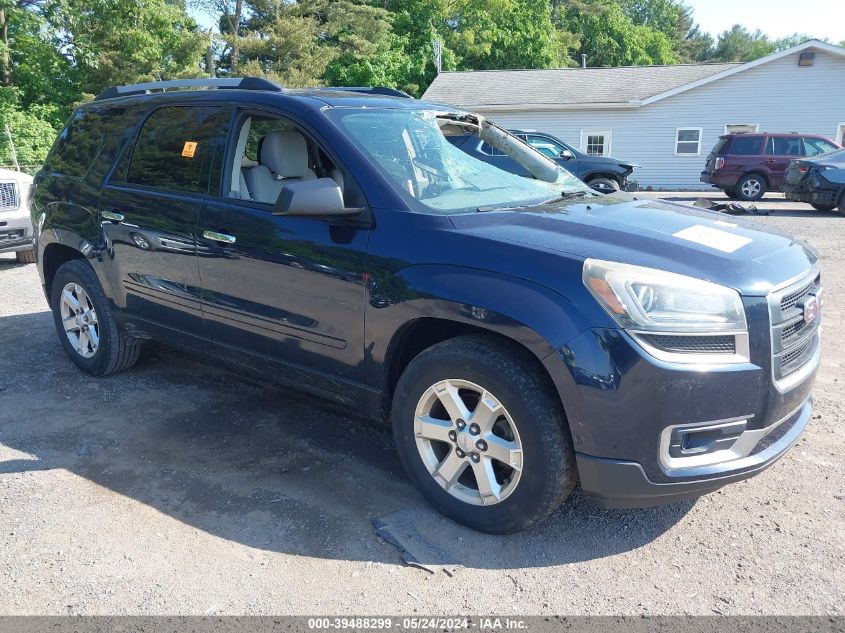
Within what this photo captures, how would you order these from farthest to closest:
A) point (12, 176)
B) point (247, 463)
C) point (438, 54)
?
point (438, 54), point (12, 176), point (247, 463)

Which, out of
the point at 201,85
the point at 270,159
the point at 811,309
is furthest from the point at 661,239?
the point at 201,85

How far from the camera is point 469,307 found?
2926 mm

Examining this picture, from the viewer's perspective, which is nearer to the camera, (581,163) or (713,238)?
(713,238)

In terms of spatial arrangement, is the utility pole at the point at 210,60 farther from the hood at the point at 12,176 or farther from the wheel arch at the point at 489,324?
the wheel arch at the point at 489,324

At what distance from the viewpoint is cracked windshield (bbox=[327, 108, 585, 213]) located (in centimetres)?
349

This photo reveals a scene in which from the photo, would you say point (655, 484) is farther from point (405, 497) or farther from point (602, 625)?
point (405, 497)

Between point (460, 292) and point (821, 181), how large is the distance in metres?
14.2

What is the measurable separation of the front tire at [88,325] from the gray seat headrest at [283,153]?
1.63 m

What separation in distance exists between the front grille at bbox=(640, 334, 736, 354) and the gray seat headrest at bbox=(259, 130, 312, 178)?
2.56m

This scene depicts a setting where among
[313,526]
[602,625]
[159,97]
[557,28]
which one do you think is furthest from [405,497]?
[557,28]

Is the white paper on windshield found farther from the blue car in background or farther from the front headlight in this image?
the blue car in background

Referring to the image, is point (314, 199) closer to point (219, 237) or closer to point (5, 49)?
point (219, 237)

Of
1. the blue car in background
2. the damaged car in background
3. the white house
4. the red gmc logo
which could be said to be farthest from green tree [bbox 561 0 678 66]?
the red gmc logo

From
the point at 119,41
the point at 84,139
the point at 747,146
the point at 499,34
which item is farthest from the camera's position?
the point at 499,34
